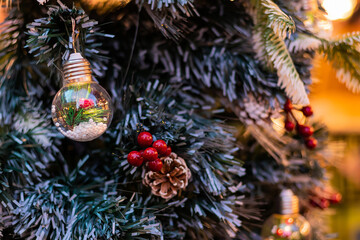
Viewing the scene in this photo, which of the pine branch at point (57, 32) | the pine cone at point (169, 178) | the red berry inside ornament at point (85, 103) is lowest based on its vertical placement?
the pine cone at point (169, 178)

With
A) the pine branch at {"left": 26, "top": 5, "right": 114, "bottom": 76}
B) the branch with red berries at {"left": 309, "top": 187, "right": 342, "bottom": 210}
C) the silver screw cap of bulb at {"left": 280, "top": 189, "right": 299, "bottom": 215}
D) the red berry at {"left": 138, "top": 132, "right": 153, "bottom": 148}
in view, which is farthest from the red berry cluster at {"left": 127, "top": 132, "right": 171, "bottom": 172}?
the branch with red berries at {"left": 309, "top": 187, "right": 342, "bottom": 210}

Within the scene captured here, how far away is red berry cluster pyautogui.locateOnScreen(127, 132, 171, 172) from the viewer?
13.2 inches

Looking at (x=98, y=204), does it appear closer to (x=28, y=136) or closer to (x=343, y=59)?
(x=28, y=136)

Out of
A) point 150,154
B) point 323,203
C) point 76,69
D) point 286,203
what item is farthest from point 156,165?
point 323,203

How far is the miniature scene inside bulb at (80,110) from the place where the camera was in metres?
0.31

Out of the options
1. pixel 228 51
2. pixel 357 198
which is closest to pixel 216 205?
pixel 228 51

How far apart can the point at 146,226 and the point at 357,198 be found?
1539mm

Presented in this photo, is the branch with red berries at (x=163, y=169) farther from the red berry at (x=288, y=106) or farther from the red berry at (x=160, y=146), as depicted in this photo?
the red berry at (x=288, y=106)

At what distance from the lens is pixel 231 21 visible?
1.42 feet

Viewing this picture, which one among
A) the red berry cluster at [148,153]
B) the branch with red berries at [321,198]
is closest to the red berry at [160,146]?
the red berry cluster at [148,153]

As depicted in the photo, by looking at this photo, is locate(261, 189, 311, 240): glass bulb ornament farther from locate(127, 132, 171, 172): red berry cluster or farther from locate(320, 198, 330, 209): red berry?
locate(127, 132, 171, 172): red berry cluster

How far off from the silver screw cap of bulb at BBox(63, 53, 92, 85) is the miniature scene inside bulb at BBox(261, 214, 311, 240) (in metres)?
0.35

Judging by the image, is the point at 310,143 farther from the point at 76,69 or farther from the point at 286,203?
the point at 76,69

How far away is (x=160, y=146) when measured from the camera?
341mm
